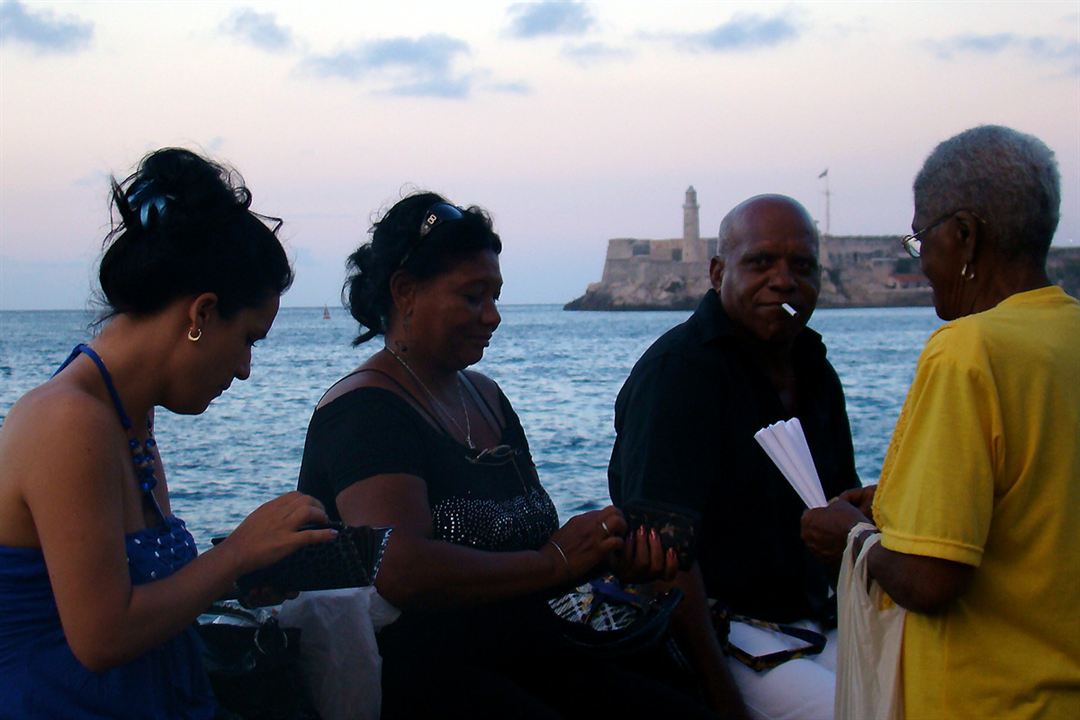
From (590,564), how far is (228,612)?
0.96 metres

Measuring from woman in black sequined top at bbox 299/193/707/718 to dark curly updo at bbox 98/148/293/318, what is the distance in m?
0.60

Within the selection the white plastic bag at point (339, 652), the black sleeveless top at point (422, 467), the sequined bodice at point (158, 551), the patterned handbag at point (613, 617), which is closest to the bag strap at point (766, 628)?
the patterned handbag at point (613, 617)

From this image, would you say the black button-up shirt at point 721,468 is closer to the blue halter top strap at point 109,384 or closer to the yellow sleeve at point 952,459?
the yellow sleeve at point 952,459

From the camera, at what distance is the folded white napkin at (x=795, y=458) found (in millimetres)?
2852

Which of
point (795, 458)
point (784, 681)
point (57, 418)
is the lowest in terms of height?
point (784, 681)

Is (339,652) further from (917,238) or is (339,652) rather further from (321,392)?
(321,392)

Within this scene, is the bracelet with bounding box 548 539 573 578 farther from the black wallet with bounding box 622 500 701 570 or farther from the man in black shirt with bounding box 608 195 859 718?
the man in black shirt with bounding box 608 195 859 718

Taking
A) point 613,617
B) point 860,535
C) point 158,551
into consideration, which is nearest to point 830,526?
point 860,535

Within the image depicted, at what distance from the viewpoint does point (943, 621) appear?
7.29ft

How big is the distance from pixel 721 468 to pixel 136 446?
183 centimetres

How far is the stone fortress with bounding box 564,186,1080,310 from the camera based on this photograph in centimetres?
8950

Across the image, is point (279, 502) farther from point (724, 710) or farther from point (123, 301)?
point (724, 710)

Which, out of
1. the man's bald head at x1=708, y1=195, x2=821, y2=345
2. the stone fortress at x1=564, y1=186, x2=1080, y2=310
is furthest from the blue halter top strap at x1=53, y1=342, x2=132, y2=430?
the stone fortress at x1=564, y1=186, x2=1080, y2=310

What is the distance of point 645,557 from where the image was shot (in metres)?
2.96
